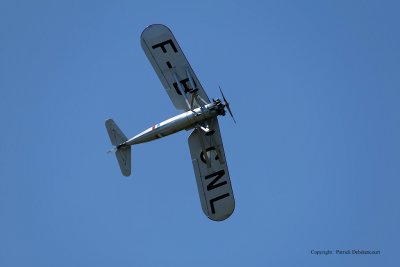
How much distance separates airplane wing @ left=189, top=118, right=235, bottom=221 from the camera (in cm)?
2836

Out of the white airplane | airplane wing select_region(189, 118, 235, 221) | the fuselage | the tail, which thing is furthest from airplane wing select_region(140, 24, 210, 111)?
the tail

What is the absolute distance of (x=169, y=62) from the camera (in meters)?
27.5

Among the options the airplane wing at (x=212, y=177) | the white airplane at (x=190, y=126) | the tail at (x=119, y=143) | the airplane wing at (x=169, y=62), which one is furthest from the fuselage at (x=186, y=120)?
the tail at (x=119, y=143)

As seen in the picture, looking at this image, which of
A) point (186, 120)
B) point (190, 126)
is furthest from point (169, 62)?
point (190, 126)

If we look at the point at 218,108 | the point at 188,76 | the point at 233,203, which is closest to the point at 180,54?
the point at 188,76

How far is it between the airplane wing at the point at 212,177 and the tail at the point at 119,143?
2941mm

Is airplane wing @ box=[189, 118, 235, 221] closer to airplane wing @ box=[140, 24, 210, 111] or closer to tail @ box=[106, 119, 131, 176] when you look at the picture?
airplane wing @ box=[140, 24, 210, 111]

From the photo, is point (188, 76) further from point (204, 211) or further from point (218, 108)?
point (204, 211)

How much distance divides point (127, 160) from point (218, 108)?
4856 millimetres

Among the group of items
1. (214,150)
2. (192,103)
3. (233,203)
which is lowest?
(233,203)

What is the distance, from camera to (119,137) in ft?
92.8

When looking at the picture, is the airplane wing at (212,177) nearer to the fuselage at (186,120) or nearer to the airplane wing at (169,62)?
the fuselage at (186,120)

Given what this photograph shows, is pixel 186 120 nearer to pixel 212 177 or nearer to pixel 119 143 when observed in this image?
pixel 212 177

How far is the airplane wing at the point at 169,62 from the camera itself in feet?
90.1
